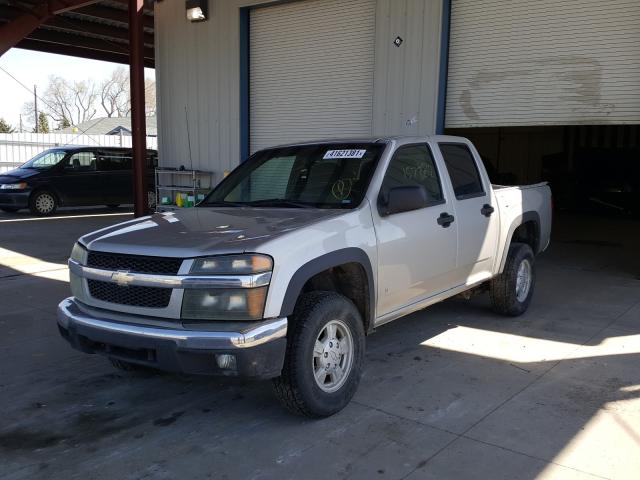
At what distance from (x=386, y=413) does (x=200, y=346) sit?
4.68 feet

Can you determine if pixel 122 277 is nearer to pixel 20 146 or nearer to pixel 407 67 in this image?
pixel 407 67

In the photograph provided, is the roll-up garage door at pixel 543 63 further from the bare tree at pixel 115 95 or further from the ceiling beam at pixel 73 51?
the bare tree at pixel 115 95

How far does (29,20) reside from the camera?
14727 mm

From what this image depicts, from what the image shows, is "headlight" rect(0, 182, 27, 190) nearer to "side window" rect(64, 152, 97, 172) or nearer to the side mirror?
"side window" rect(64, 152, 97, 172)

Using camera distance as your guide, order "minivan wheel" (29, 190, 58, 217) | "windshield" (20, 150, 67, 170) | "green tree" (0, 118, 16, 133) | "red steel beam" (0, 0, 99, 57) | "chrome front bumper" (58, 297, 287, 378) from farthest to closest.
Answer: "green tree" (0, 118, 16, 133)
"windshield" (20, 150, 67, 170)
"minivan wheel" (29, 190, 58, 217)
"red steel beam" (0, 0, 99, 57)
"chrome front bumper" (58, 297, 287, 378)

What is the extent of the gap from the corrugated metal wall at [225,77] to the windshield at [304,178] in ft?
17.6

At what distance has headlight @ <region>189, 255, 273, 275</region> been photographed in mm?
3338

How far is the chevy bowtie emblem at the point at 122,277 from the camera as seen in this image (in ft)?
11.7

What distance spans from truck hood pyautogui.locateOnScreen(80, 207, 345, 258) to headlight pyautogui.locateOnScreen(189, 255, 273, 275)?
4cm

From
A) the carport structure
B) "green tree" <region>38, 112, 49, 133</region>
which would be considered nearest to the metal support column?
the carport structure

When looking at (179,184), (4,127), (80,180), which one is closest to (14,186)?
(80,180)

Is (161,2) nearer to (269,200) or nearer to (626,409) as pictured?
(269,200)

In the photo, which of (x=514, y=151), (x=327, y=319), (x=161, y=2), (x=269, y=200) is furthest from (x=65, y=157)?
(x=514, y=151)

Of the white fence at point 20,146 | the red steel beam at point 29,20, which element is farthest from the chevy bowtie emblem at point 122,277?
the white fence at point 20,146
